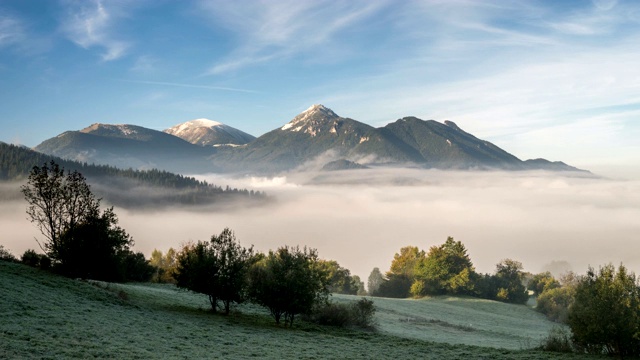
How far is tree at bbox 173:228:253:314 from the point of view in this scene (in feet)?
175

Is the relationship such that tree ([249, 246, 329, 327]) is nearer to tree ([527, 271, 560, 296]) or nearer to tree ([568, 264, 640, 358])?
tree ([568, 264, 640, 358])

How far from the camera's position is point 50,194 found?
59.3 metres

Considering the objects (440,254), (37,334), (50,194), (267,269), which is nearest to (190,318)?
(267,269)

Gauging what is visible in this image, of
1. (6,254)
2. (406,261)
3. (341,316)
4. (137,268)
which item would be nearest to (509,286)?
(406,261)

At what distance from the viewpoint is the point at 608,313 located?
4062cm

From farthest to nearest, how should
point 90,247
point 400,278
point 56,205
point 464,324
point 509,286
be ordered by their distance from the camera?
point 400,278, point 509,286, point 464,324, point 56,205, point 90,247

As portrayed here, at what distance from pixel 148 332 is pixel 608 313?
3837cm

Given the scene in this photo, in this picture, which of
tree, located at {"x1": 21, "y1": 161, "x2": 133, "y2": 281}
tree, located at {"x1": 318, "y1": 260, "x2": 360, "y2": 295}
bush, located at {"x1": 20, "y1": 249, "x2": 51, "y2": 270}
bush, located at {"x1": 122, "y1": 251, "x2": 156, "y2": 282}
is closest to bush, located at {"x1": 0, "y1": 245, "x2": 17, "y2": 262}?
bush, located at {"x1": 20, "y1": 249, "x2": 51, "y2": 270}

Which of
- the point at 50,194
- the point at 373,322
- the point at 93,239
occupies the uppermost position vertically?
the point at 50,194

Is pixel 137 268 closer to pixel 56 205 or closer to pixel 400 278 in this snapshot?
pixel 56 205

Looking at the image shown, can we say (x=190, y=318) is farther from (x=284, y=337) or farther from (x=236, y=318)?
(x=284, y=337)

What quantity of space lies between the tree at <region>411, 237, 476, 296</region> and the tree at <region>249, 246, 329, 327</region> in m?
94.1

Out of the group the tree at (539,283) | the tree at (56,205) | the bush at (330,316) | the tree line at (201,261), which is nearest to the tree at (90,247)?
the tree line at (201,261)

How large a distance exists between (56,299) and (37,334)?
13615 millimetres
